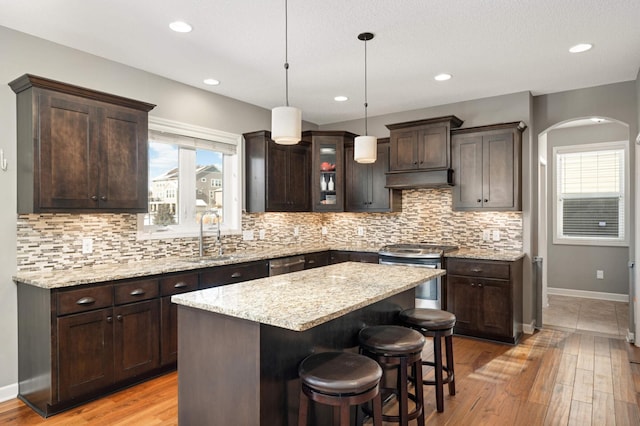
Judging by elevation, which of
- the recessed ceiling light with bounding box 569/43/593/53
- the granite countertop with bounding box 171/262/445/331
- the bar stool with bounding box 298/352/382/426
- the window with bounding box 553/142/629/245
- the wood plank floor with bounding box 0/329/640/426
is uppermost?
the recessed ceiling light with bounding box 569/43/593/53

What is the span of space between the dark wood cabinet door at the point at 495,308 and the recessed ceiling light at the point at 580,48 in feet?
7.19

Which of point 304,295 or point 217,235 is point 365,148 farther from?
point 217,235

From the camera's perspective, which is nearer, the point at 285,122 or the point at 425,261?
the point at 285,122

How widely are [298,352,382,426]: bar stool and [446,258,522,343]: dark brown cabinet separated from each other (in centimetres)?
266

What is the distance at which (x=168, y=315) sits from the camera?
3.34 metres

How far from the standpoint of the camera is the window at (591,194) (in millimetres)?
6125

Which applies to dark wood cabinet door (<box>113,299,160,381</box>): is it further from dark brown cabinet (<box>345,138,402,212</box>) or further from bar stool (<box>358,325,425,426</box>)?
dark brown cabinet (<box>345,138,402,212</box>)

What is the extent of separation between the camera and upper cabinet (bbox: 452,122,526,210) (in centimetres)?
434

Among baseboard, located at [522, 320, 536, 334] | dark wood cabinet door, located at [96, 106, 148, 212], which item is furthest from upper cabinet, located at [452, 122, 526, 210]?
dark wood cabinet door, located at [96, 106, 148, 212]

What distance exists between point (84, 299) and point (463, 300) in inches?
139

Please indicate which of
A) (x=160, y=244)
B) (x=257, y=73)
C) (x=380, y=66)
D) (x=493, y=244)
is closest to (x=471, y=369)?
(x=493, y=244)

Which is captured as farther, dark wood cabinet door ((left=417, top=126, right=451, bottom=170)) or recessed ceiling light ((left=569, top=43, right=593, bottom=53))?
dark wood cabinet door ((left=417, top=126, right=451, bottom=170))

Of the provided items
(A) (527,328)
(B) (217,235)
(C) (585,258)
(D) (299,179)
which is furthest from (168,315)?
(C) (585,258)

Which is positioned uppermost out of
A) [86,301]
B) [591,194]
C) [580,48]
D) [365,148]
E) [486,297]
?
[580,48]
